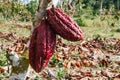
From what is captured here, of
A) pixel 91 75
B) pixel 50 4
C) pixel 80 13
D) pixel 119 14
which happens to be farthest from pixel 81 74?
pixel 80 13

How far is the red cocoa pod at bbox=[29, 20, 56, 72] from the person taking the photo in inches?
73.4

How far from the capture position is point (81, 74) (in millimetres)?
5656

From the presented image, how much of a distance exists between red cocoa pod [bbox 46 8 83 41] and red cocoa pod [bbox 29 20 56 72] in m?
0.03

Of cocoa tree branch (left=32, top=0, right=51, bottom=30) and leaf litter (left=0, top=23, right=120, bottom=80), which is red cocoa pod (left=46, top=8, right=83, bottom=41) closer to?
cocoa tree branch (left=32, top=0, right=51, bottom=30)

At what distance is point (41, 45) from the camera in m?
1.87

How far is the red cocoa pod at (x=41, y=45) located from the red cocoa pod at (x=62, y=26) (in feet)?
0.11

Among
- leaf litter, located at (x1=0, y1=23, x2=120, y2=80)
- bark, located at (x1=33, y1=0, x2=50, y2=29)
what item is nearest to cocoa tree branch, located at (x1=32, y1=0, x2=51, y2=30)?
bark, located at (x1=33, y1=0, x2=50, y2=29)

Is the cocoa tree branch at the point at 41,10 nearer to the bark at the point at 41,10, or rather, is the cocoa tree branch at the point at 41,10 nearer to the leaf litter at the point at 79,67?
the bark at the point at 41,10

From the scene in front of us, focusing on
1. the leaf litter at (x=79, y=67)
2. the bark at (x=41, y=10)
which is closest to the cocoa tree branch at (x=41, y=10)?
the bark at (x=41, y=10)

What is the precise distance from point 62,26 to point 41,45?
0.51ft

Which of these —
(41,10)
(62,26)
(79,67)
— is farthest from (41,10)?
(79,67)

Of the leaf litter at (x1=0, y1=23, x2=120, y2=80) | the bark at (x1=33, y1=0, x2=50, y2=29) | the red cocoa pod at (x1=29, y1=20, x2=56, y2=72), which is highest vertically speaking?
the bark at (x1=33, y1=0, x2=50, y2=29)

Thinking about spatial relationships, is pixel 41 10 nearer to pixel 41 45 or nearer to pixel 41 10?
pixel 41 10

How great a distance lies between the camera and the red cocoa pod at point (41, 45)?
1865 millimetres
